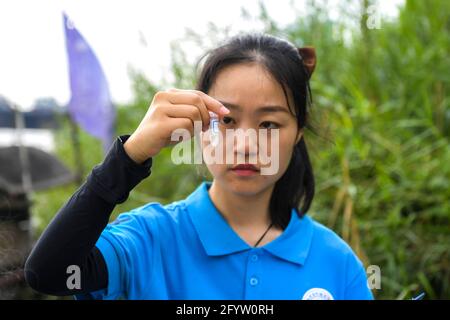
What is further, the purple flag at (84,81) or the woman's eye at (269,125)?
the purple flag at (84,81)

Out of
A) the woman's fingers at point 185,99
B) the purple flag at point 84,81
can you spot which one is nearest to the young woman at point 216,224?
the woman's fingers at point 185,99

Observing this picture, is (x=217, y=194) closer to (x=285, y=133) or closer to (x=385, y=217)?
(x=285, y=133)

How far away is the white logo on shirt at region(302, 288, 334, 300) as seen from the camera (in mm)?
1105

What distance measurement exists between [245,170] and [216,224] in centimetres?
15

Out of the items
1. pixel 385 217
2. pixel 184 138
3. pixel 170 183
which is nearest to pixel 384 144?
pixel 385 217

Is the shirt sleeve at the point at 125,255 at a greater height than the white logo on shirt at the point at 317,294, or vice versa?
the shirt sleeve at the point at 125,255

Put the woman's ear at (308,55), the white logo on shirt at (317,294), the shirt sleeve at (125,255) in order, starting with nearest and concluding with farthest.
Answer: the shirt sleeve at (125,255)
the white logo on shirt at (317,294)
the woman's ear at (308,55)

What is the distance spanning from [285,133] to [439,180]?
1.14m

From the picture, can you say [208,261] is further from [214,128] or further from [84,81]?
[84,81]

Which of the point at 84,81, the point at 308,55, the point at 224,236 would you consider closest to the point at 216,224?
the point at 224,236

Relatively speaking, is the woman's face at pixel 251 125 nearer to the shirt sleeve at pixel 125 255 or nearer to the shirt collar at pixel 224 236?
the shirt collar at pixel 224 236

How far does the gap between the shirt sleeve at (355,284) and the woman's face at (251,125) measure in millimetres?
240

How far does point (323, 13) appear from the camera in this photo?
98.8 inches

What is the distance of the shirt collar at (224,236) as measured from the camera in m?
1.12
